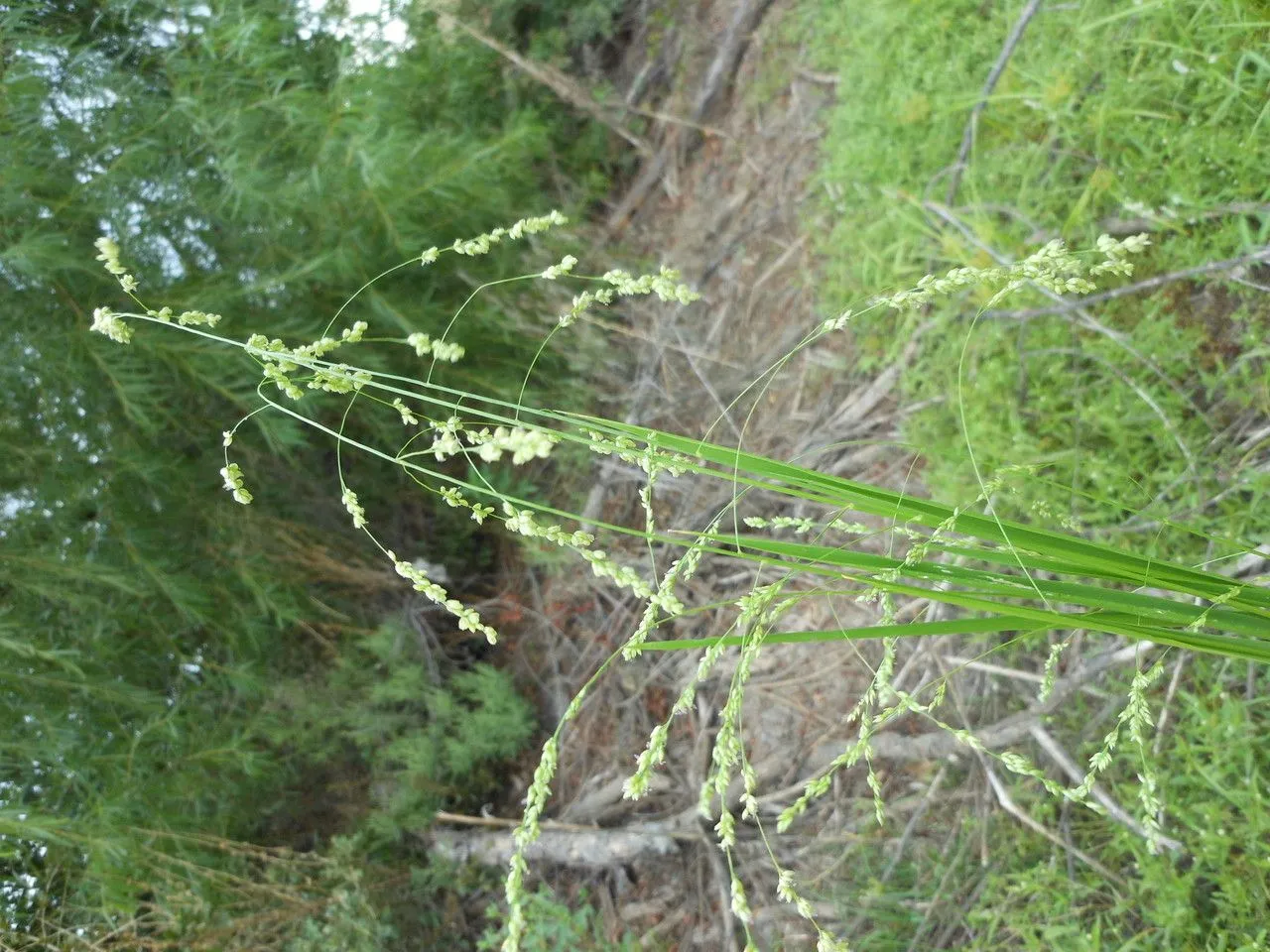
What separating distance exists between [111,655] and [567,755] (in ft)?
4.97

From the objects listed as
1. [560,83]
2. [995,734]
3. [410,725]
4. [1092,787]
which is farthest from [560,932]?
[560,83]

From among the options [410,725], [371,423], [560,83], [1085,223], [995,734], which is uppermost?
[560,83]

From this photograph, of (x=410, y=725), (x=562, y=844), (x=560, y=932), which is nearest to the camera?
(x=560, y=932)

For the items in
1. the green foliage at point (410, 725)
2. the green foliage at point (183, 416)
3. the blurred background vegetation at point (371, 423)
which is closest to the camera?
the blurred background vegetation at point (371, 423)

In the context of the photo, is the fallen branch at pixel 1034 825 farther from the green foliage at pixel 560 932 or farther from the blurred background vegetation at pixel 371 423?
the green foliage at pixel 560 932

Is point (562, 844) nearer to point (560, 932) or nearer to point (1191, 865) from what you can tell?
point (560, 932)

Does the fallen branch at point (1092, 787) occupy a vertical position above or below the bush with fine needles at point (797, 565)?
below

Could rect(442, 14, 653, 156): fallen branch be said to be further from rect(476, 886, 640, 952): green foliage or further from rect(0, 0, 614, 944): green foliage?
rect(476, 886, 640, 952): green foliage

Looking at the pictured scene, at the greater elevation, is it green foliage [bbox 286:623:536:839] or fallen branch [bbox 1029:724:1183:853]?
fallen branch [bbox 1029:724:1183:853]

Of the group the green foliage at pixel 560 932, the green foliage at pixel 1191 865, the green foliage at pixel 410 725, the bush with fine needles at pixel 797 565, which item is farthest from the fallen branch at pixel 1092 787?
the green foliage at pixel 410 725

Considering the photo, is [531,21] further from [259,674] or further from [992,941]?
[992,941]

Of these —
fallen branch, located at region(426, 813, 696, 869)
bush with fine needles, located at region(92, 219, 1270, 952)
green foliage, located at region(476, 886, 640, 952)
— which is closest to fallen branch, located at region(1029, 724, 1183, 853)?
bush with fine needles, located at region(92, 219, 1270, 952)

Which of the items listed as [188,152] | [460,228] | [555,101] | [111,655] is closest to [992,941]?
[111,655]

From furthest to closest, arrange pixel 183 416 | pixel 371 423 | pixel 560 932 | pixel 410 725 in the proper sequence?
pixel 410 725 → pixel 371 423 → pixel 183 416 → pixel 560 932
